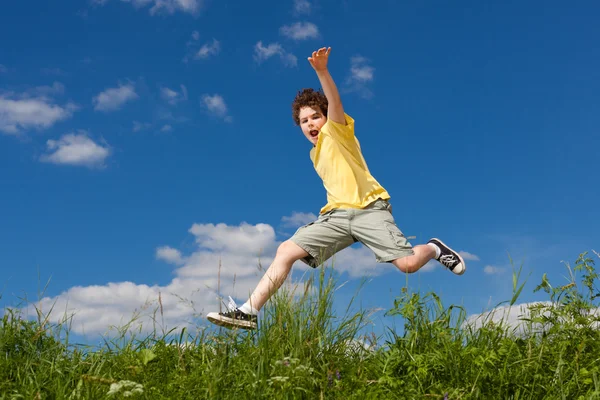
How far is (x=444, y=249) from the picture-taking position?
688cm

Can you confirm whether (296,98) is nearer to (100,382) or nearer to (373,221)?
(373,221)

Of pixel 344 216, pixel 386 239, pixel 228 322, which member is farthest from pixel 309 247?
pixel 228 322

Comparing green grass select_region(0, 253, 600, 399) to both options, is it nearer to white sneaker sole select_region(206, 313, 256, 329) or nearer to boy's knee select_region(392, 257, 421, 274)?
white sneaker sole select_region(206, 313, 256, 329)

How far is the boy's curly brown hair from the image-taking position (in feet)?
24.3

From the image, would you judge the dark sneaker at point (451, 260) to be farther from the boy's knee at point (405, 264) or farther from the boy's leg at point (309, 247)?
the boy's leg at point (309, 247)

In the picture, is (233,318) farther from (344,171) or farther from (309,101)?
(309,101)

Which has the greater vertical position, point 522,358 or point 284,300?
point 284,300

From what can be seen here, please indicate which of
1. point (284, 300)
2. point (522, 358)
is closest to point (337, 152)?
point (284, 300)

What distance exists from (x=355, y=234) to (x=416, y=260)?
2.29 feet

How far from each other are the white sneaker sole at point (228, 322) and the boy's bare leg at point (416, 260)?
1.83 metres

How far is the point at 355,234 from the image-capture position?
649 centimetres

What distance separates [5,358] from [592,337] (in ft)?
15.4

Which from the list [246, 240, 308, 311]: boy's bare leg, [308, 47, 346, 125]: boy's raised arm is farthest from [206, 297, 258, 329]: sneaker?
[308, 47, 346, 125]: boy's raised arm

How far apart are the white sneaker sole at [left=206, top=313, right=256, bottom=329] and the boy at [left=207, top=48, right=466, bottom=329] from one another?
62 centimetres
